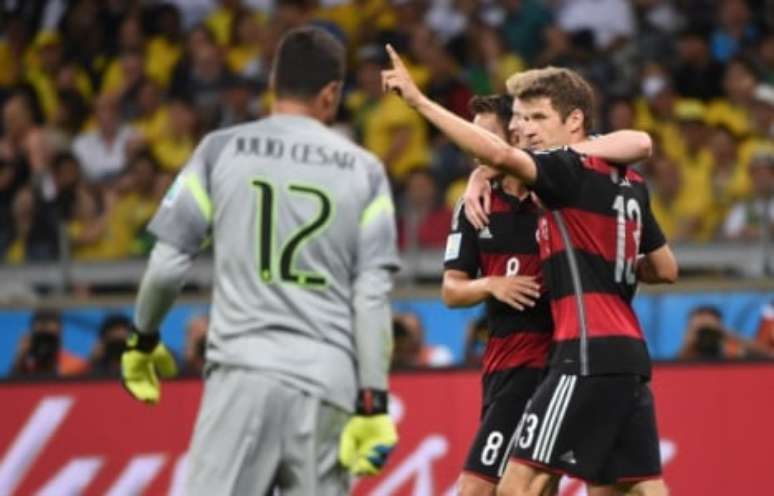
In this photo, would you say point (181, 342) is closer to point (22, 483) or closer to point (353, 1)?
point (22, 483)

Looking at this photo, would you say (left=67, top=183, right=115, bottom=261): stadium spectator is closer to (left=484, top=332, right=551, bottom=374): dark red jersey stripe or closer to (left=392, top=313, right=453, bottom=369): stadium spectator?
(left=392, top=313, right=453, bottom=369): stadium spectator

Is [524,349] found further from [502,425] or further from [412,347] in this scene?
[412,347]

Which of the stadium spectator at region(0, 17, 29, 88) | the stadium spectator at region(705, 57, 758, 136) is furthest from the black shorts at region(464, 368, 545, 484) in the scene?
the stadium spectator at region(0, 17, 29, 88)

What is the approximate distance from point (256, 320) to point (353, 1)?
32.0 ft

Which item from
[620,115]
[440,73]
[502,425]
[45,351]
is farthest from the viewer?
[440,73]

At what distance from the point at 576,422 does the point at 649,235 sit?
848mm

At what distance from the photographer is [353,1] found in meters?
16.4

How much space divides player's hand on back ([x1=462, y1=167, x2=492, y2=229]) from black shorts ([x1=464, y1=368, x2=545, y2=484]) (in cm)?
63

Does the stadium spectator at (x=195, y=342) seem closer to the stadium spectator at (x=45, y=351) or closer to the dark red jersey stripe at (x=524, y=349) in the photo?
the stadium spectator at (x=45, y=351)

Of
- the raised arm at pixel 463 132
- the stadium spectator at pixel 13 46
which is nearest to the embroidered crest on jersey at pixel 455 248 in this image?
the raised arm at pixel 463 132

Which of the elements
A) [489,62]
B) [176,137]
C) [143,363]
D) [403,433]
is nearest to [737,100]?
[489,62]

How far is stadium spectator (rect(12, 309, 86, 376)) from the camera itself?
12.7 meters

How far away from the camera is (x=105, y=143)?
50.6 feet

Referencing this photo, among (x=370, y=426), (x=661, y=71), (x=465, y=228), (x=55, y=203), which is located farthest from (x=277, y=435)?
(x=661, y=71)
